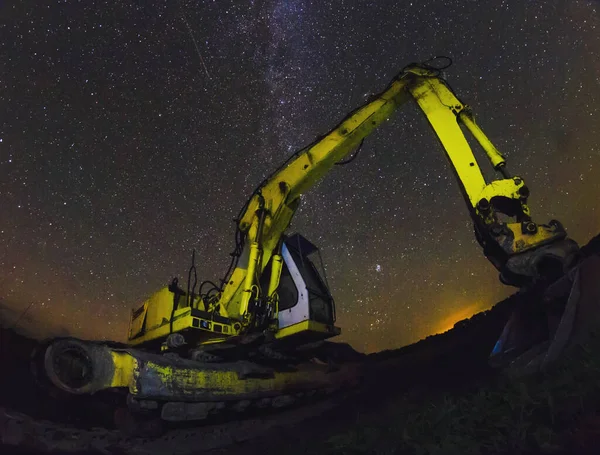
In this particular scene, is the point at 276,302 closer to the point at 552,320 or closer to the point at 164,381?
the point at 164,381

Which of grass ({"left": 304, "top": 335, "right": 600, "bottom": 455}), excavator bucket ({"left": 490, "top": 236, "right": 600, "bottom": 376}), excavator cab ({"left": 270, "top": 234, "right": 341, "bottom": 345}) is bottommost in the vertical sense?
grass ({"left": 304, "top": 335, "right": 600, "bottom": 455})

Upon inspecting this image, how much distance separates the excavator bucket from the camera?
4.96 meters

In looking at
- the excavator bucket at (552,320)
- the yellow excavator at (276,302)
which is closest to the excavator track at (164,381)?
the yellow excavator at (276,302)

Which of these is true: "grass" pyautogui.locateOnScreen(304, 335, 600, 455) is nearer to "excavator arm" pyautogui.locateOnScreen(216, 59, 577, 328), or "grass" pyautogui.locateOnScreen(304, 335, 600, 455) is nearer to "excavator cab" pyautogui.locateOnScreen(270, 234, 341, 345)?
"excavator arm" pyautogui.locateOnScreen(216, 59, 577, 328)

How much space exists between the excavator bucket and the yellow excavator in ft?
1.01

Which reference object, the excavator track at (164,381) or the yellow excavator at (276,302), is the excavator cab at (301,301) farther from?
the excavator track at (164,381)

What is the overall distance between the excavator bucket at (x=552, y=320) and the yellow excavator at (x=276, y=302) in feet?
1.01

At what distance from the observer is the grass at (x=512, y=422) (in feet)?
12.5

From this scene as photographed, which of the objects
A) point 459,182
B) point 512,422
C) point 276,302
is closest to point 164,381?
point 276,302

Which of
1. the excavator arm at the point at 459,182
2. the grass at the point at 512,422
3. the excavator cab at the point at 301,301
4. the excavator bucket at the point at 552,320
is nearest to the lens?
the grass at the point at 512,422

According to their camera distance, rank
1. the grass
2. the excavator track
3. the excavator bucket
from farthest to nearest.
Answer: the excavator track → the excavator bucket → the grass

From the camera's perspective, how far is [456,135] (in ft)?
24.6

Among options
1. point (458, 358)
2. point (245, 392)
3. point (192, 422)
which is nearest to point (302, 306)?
point (245, 392)

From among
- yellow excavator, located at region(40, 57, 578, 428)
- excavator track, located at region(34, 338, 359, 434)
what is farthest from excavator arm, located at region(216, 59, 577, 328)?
excavator track, located at region(34, 338, 359, 434)
